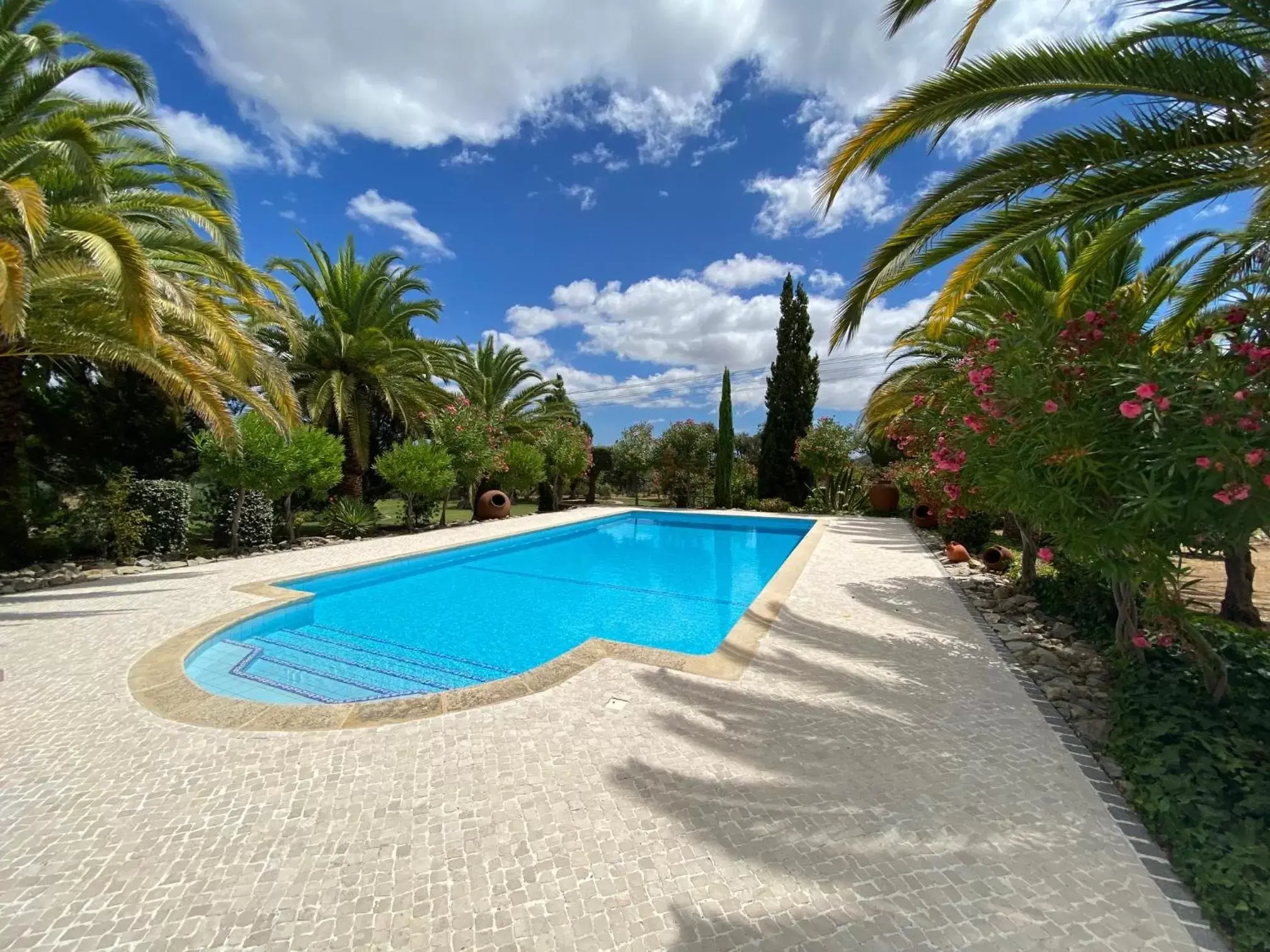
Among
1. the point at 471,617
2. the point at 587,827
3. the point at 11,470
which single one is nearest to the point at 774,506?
the point at 471,617

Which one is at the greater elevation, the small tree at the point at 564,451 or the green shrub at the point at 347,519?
the small tree at the point at 564,451

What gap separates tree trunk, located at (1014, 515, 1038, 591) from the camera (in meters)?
6.64

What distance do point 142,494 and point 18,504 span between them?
137cm

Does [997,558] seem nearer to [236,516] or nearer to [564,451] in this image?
[564,451]

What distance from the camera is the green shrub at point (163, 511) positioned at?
29.3ft

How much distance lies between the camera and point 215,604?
6332 mm

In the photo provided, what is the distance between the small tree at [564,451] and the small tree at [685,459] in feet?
10.5

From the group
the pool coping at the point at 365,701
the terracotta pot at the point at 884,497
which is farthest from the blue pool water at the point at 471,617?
the terracotta pot at the point at 884,497

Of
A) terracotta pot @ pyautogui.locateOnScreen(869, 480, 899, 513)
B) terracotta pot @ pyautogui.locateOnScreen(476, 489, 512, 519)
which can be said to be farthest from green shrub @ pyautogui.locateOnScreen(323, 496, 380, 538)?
terracotta pot @ pyautogui.locateOnScreen(869, 480, 899, 513)

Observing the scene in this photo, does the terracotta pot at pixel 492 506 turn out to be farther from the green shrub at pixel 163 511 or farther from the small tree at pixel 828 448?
the small tree at pixel 828 448

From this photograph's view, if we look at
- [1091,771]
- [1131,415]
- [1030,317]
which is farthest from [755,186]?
[1091,771]

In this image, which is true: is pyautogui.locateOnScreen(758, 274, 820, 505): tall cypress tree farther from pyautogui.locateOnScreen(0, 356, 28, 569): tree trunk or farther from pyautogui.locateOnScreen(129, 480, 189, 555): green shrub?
pyautogui.locateOnScreen(0, 356, 28, 569): tree trunk

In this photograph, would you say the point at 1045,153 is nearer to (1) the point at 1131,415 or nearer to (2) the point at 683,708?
(1) the point at 1131,415

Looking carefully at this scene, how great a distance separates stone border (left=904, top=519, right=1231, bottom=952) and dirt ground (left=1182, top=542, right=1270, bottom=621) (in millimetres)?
2454
